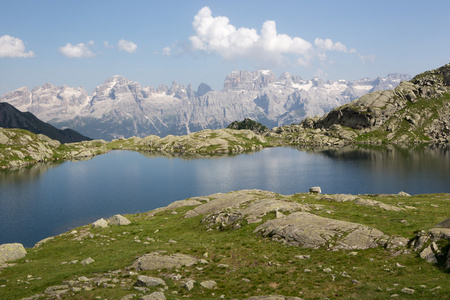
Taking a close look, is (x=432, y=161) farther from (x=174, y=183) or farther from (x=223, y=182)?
(x=174, y=183)

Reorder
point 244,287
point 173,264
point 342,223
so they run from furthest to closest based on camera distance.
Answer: point 342,223 → point 173,264 → point 244,287

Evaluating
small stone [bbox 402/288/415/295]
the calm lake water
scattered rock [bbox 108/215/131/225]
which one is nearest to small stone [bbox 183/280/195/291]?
small stone [bbox 402/288/415/295]

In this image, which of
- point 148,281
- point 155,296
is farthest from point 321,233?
point 155,296

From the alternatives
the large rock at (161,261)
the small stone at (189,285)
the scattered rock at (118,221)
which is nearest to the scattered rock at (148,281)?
the small stone at (189,285)

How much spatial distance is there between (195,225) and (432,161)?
612 ft

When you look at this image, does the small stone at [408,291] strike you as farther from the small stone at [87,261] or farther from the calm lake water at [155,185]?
the calm lake water at [155,185]

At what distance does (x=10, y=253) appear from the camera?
3947cm

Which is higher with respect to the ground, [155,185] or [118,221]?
[118,221]

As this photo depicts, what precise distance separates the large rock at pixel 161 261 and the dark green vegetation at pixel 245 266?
2.98ft

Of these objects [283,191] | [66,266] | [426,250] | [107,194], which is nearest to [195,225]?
[66,266]

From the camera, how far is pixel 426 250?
92.0ft

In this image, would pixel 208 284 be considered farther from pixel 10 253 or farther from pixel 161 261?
pixel 10 253

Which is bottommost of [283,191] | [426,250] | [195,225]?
[283,191]

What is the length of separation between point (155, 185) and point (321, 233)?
402ft
